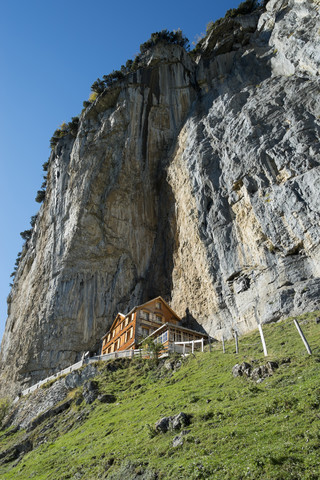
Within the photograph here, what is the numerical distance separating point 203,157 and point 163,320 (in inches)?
825

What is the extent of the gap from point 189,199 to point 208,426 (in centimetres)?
3359

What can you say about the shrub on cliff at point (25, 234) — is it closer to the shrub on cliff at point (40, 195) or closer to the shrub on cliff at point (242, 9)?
the shrub on cliff at point (40, 195)

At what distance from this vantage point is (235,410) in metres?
12.8

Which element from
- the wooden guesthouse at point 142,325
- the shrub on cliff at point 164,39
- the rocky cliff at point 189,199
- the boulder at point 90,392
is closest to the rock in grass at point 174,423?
the boulder at point 90,392

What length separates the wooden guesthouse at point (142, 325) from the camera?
37.7m

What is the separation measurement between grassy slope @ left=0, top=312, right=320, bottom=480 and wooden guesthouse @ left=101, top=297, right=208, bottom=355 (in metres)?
11.6

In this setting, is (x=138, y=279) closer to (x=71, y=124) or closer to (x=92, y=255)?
(x=92, y=255)

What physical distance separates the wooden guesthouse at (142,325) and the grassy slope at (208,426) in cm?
1157

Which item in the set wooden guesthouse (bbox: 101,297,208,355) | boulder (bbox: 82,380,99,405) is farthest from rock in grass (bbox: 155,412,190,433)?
wooden guesthouse (bbox: 101,297,208,355)

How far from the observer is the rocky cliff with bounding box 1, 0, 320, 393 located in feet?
106

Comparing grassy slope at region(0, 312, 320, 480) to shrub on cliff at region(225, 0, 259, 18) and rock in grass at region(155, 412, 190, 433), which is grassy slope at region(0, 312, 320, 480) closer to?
rock in grass at region(155, 412, 190, 433)

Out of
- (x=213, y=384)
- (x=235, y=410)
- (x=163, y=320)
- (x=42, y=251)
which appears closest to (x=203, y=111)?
(x=163, y=320)

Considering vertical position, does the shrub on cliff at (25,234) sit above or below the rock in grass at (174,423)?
above

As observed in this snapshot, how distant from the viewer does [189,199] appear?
43.8m
